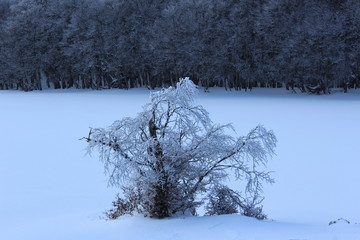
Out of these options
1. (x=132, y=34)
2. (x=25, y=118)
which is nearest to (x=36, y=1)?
(x=132, y=34)

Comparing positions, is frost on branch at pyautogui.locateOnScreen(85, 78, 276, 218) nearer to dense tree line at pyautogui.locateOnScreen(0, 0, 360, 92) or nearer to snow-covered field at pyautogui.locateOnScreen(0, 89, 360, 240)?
snow-covered field at pyautogui.locateOnScreen(0, 89, 360, 240)

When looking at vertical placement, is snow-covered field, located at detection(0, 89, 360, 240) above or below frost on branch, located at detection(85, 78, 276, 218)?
below

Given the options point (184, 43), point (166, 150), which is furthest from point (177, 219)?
point (184, 43)

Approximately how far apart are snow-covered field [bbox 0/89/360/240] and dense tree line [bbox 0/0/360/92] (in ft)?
40.8

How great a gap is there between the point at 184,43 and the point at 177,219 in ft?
104

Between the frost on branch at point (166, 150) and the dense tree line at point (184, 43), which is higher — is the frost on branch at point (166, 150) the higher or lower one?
the lower one

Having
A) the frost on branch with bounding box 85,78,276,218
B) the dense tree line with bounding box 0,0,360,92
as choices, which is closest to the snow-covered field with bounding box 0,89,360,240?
the frost on branch with bounding box 85,78,276,218

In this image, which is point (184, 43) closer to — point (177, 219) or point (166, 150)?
point (166, 150)

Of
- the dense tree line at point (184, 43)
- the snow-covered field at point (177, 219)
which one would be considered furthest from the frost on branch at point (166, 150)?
the dense tree line at point (184, 43)

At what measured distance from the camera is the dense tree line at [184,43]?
106 feet

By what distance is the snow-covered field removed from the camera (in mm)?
6441

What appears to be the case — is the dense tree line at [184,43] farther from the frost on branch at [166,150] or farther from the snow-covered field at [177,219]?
the frost on branch at [166,150]

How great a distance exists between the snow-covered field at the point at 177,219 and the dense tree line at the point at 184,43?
12450 millimetres

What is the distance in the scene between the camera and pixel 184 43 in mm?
37281
